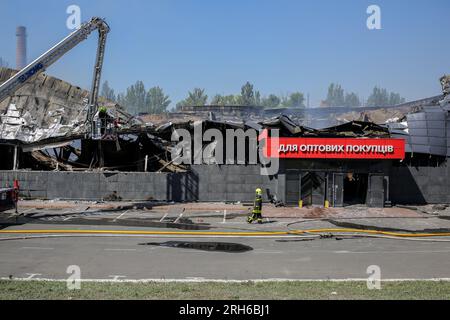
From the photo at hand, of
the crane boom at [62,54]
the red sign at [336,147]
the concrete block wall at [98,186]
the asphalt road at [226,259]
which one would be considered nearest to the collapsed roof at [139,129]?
the red sign at [336,147]

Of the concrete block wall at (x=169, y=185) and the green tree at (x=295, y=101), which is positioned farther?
the green tree at (x=295, y=101)

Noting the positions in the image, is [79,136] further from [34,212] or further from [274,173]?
[274,173]

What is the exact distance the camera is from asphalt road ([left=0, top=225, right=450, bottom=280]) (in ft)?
43.2

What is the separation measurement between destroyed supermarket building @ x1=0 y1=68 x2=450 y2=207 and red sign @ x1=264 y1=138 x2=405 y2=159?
6 centimetres

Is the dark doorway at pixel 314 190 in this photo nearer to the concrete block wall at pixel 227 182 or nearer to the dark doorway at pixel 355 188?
the dark doorway at pixel 355 188

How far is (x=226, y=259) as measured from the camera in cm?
1508

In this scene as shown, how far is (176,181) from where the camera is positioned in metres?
28.3

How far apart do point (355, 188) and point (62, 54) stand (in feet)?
63.9

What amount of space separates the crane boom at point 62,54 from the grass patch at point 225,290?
48.7 feet

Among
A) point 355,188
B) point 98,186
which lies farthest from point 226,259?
point 355,188

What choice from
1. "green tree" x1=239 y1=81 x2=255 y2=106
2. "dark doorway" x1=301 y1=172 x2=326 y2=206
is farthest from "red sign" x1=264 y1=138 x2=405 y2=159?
"green tree" x1=239 y1=81 x2=255 y2=106

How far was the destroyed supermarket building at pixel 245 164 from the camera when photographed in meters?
26.7

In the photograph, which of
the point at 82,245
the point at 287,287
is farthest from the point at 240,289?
the point at 82,245

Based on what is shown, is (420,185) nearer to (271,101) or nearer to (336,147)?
(336,147)
